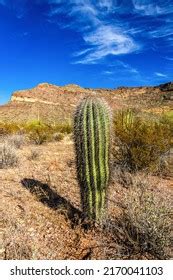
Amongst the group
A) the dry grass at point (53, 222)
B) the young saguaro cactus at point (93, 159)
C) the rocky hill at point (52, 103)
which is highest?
the rocky hill at point (52, 103)

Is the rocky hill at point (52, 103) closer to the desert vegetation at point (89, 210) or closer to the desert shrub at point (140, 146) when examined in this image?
the desert shrub at point (140, 146)

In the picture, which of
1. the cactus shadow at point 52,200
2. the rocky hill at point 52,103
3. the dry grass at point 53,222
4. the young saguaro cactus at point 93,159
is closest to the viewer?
the dry grass at point 53,222

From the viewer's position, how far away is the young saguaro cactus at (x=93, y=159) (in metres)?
4.90

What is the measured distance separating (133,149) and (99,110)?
112 inches

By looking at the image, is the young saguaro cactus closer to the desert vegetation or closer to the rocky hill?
the desert vegetation

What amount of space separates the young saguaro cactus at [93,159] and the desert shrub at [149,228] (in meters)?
0.45

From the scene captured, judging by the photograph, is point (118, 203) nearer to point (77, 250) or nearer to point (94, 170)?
point (94, 170)

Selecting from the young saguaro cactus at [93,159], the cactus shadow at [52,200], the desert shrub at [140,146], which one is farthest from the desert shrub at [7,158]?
the young saguaro cactus at [93,159]

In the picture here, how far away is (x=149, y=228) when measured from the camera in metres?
4.22

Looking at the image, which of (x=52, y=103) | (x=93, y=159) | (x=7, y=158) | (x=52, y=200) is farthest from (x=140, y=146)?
(x=52, y=103)

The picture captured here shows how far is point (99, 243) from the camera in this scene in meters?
4.48

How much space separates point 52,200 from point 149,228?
6.99ft

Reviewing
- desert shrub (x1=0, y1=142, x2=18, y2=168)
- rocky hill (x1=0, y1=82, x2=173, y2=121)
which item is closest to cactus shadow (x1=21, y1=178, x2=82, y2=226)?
desert shrub (x1=0, y1=142, x2=18, y2=168)

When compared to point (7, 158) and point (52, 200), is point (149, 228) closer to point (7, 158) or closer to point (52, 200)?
point (52, 200)
